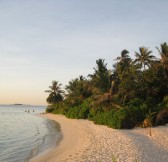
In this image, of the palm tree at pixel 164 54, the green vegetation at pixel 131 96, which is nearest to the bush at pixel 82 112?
the green vegetation at pixel 131 96

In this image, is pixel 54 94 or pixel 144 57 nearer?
pixel 144 57

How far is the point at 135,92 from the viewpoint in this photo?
1308 inches

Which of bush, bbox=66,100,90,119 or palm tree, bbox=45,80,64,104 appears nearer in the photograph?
bush, bbox=66,100,90,119

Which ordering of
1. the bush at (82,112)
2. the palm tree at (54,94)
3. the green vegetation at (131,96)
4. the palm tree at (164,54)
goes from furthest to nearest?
the palm tree at (54,94) < the bush at (82,112) < the palm tree at (164,54) < the green vegetation at (131,96)

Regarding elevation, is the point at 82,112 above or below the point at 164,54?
below

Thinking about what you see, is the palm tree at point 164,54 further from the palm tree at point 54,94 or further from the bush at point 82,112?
the palm tree at point 54,94

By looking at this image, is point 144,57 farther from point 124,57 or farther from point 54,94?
point 54,94

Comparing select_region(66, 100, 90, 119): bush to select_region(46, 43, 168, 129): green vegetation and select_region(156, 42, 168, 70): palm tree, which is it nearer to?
select_region(46, 43, 168, 129): green vegetation

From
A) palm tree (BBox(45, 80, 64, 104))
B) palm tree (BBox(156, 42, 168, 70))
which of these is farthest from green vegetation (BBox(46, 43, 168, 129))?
palm tree (BBox(45, 80, 64, 104))

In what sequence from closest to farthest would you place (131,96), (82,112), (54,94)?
(131,96), (82,112), (54,94)

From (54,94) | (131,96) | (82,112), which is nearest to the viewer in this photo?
(131,96)

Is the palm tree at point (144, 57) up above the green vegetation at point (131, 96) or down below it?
above

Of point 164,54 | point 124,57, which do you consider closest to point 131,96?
point 164,54

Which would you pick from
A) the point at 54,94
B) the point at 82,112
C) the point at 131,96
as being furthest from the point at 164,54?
the point at 54,94
